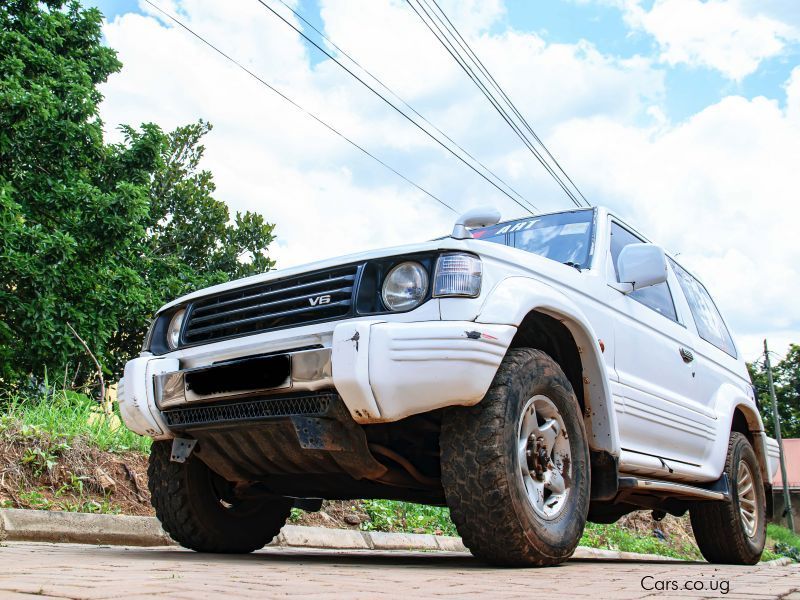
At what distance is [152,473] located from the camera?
4.39 meters

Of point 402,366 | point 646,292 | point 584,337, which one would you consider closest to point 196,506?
point 402,366

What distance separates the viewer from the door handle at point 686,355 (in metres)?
5.45

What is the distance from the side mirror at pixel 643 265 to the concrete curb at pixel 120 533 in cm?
299

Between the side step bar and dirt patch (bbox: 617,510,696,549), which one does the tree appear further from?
the side step bar

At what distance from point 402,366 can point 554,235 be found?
2.18 metres

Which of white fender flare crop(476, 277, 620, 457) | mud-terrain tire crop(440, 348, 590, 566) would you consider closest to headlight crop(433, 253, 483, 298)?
white fender flare crop(476, 277, 620, 457)

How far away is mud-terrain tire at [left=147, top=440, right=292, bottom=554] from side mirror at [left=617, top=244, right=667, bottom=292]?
7.67 feet

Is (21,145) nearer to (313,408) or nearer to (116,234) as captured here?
(116,234)

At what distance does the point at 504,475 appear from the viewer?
3.33 metres

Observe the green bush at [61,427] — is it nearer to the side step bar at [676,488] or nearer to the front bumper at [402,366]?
the front bumper at [402,366]

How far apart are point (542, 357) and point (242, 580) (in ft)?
5.59

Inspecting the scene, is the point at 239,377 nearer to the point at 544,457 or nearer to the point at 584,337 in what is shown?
the point at 544,457

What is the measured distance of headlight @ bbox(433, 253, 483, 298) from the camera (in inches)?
136

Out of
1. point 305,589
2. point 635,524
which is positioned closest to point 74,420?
point 305,589
